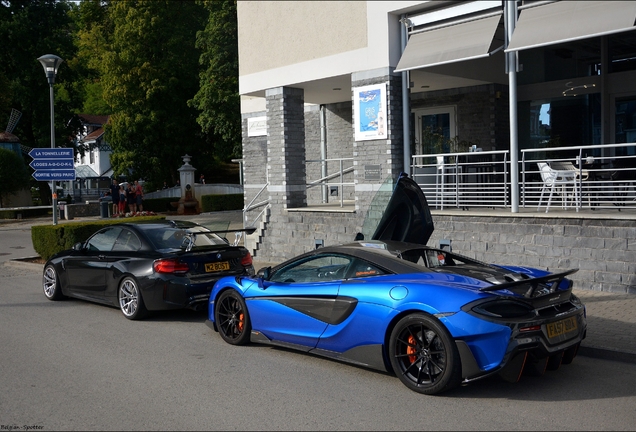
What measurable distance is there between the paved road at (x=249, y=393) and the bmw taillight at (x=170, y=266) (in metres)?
1.16

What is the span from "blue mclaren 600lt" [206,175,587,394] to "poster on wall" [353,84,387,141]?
21.9ft

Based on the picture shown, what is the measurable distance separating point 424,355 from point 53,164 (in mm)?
14230

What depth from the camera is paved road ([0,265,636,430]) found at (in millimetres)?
5219

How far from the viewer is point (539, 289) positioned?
19.9 ft

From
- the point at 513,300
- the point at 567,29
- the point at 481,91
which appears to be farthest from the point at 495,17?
the point at 513,300

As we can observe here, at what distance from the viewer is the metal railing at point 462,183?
12.8 meters

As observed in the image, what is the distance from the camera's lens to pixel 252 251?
655 inches

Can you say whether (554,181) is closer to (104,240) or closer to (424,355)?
(424,355)

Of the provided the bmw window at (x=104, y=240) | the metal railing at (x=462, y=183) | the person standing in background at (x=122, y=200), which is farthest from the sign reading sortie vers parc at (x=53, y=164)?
the person standing in background at (x=122, y=200)

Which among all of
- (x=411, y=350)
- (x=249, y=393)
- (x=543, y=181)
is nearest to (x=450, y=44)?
(x=543, y=181)

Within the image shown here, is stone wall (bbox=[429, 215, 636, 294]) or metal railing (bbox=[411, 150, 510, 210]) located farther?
metal railing (bbox=[411, 150, 510, 210])

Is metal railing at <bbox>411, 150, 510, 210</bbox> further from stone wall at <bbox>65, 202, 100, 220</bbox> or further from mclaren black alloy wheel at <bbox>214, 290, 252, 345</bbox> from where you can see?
stone wall at <bbox>65, 202, 100, 220</bbox>

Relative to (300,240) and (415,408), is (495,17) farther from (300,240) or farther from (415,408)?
(415,408)

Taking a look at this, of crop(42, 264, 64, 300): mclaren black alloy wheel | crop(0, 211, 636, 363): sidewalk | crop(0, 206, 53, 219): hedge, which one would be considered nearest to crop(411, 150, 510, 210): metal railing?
crop(0, 211, 636, 363): sidewalk
